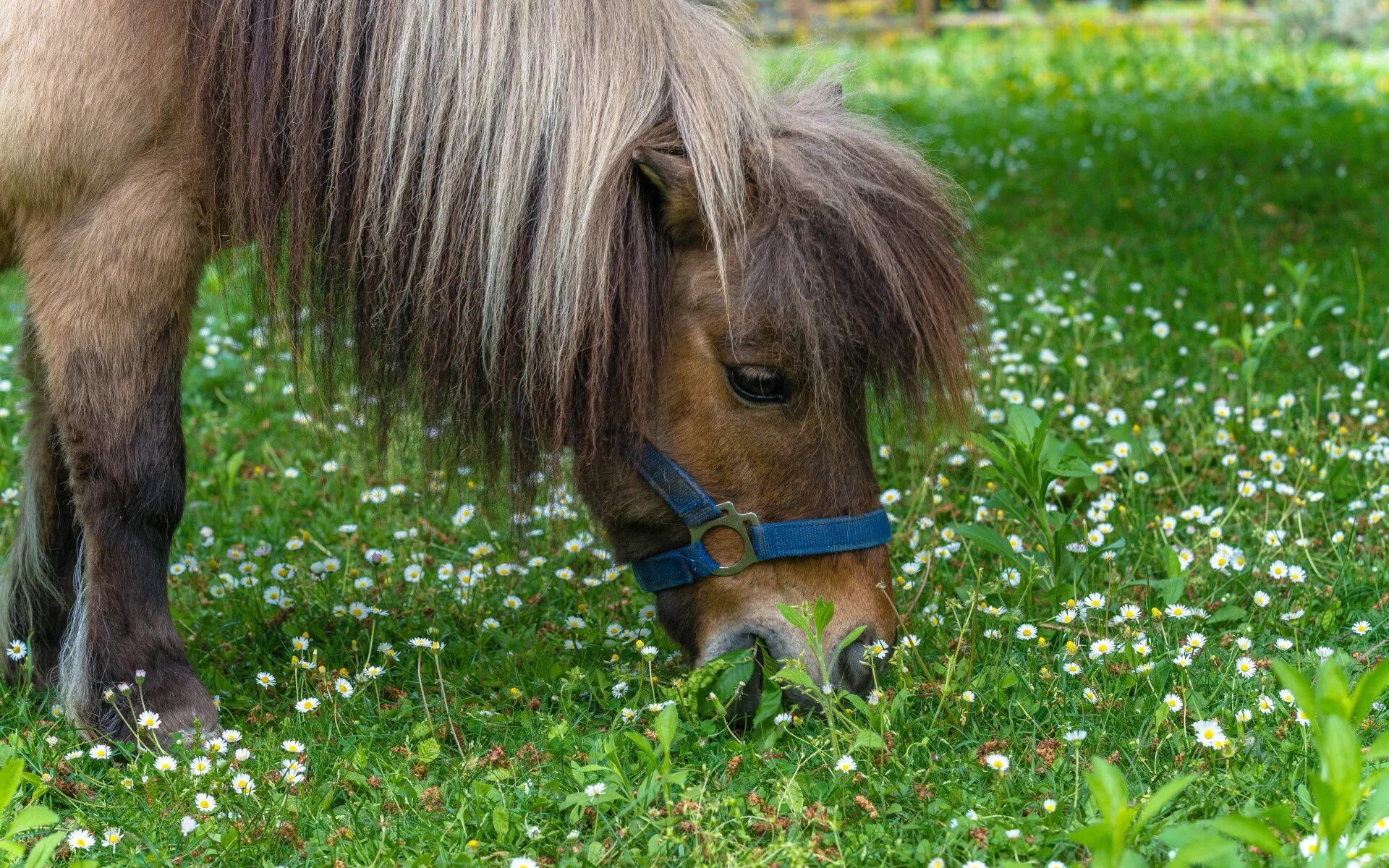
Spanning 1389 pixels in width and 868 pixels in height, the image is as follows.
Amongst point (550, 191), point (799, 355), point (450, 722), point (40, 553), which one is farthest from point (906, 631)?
point (40, 553)

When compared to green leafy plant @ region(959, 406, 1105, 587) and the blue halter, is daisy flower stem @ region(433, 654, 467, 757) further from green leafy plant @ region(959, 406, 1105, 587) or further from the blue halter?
green leafy plant @ region(959, 406, 1105, 587)

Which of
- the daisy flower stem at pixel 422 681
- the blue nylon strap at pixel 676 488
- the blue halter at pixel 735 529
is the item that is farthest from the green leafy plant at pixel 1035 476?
the daisy flower stem at pixel 422 681

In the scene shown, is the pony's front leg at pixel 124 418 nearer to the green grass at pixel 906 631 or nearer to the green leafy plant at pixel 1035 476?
the green grass at pixel 906 631

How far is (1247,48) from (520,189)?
47.5 ft

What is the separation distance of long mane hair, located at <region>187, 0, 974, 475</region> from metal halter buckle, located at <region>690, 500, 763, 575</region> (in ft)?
0.82

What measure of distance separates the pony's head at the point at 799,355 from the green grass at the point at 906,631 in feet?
0.68

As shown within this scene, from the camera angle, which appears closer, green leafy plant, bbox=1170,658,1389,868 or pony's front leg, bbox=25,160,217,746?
green leafy plant, bbox=1170,658,1389,868

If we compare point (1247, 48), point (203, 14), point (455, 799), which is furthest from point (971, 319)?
point (1247, 48)

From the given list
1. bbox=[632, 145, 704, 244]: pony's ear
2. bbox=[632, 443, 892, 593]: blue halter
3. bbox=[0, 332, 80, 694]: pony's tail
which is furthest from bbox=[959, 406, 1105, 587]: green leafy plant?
bbox=[0, 332, 80, 694]: pony's tail

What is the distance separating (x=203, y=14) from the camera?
2566 millimetres

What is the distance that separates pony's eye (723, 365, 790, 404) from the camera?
255 cm

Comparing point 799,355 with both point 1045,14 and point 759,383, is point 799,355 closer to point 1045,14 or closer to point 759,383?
point 759,383

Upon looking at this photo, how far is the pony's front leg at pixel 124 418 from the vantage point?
8.24ft

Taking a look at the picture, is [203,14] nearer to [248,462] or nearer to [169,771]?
[169,771]
